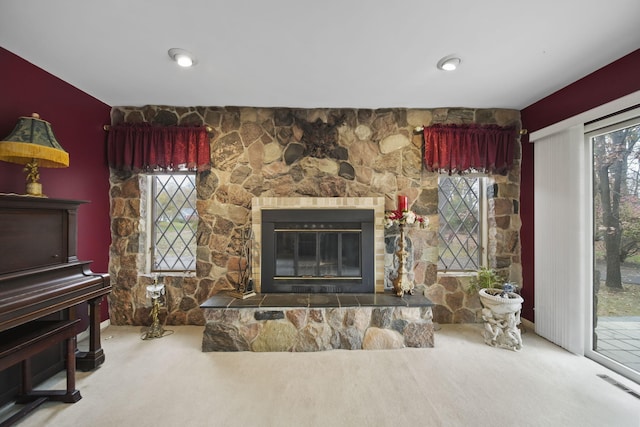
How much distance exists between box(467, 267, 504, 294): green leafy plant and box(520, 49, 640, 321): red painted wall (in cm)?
36

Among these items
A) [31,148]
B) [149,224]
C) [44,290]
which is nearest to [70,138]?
[31,148]

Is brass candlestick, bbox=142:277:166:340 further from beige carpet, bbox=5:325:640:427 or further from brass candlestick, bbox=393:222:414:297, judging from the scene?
brass candlestick, bbox=393:222:414:297

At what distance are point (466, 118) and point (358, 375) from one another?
2.78 metres

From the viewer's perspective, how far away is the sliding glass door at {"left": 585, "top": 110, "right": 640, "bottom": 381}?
1.97 metres

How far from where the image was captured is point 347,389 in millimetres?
1822

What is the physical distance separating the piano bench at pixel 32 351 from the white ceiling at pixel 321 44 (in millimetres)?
1858

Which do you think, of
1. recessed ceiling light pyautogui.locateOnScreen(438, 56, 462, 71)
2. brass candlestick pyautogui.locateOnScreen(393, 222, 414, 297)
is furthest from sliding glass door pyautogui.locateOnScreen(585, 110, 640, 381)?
brass candlestick pyautogui.locateOnScreen(393, 222, 414, 297)

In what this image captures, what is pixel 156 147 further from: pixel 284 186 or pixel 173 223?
pixel 284 186

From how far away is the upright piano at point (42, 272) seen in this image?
59.1 inches

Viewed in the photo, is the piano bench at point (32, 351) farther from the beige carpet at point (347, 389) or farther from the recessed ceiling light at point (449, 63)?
the recessed ceiling light at point (449, 63)

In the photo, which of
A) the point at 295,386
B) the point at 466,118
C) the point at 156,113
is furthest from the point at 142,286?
the point at 466,118

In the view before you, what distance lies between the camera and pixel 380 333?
2.39 meters

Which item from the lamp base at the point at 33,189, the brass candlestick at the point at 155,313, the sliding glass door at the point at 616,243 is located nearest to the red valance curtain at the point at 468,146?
the sliding glass door at the point at 616,243

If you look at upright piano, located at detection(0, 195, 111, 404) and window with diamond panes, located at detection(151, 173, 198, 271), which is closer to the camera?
upright piano, located at detection(0, 195, 111, 404)
